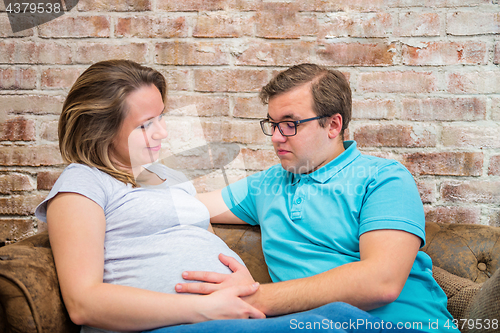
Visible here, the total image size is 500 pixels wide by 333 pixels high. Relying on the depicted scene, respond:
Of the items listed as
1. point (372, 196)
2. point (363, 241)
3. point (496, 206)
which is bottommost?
point (496, 206)

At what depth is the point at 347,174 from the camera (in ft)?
3.81

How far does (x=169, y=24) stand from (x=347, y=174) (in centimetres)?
110

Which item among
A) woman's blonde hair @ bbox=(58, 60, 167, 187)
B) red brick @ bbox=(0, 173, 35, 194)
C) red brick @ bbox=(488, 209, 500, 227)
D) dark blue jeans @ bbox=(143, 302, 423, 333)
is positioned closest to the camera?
dark blue jeans @ bbox=(143, 302, 423, 333)

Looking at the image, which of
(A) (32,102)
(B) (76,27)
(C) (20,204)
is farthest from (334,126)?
(C) (20,204)

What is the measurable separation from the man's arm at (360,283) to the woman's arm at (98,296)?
7 cm

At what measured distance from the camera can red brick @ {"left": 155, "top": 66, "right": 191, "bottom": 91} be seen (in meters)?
1.56

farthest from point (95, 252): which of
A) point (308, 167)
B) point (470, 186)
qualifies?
point (470, 186)

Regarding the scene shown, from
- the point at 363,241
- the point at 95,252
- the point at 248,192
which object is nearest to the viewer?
the point at 95,252

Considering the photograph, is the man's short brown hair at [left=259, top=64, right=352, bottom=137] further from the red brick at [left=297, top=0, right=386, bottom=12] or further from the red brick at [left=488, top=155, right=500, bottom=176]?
the red brick at [left=488, top=155, right=500, bottom=176]

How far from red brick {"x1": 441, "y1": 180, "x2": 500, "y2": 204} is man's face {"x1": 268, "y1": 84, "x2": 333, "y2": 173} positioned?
0.69m

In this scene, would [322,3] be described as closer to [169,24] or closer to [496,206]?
[169,24]

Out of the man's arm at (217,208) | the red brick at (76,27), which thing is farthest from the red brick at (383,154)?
the red brick at (76,27)

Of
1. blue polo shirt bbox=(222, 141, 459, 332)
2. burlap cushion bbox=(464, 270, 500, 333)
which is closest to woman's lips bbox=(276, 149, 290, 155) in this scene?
blue polo shirt bbox=(222, 141, 459, 332)

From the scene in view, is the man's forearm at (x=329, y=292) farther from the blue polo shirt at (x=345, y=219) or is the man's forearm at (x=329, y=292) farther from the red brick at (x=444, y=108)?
the red brick at (x=444, y=108)
